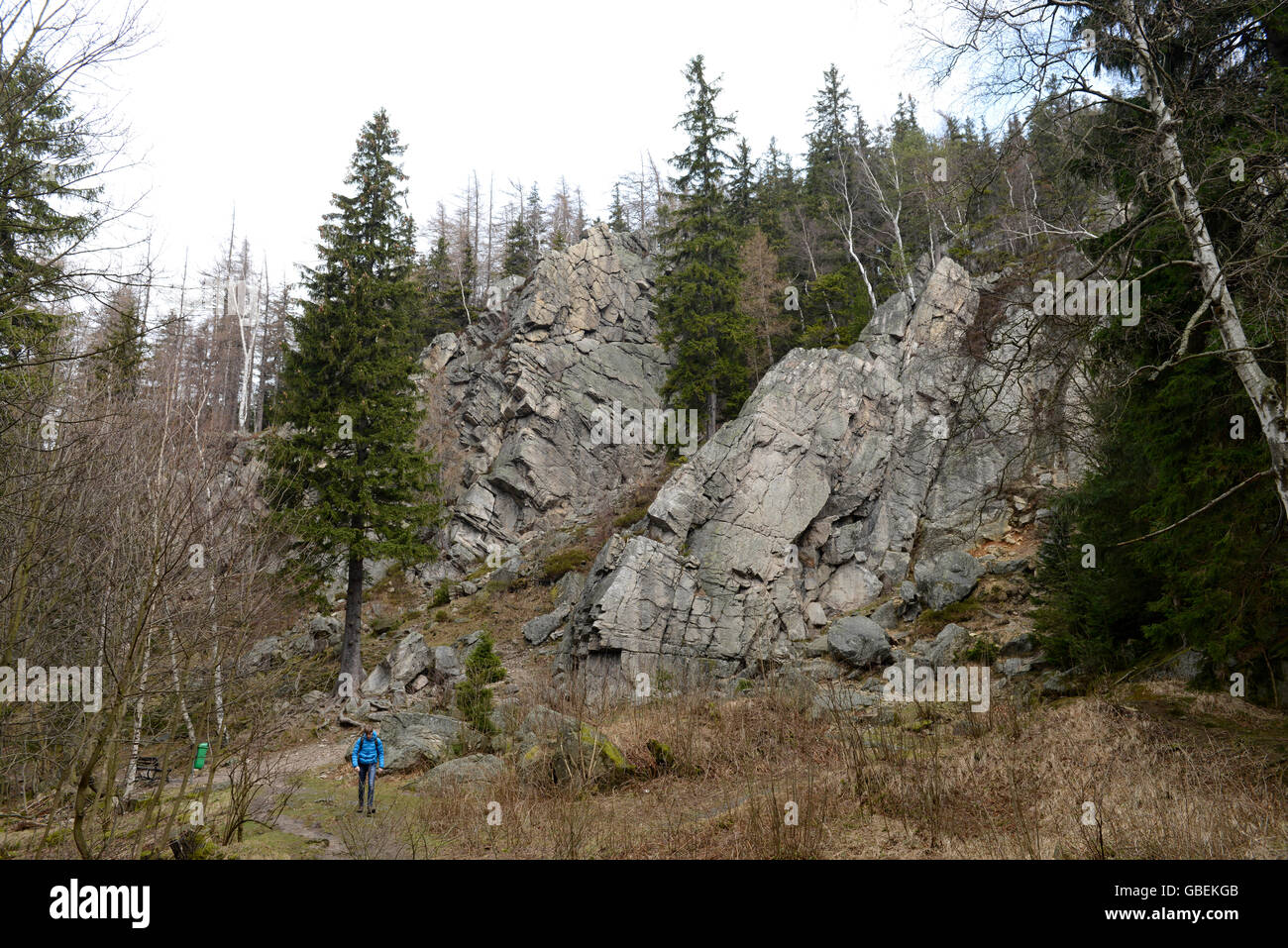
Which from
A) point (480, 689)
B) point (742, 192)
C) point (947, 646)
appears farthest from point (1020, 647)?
point (742, 192)

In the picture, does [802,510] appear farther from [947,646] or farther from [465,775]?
[465,775]

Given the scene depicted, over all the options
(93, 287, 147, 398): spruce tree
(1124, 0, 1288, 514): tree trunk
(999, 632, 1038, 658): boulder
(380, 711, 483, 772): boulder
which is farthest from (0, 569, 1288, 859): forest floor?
(999, 632, 1038, 658): boulder

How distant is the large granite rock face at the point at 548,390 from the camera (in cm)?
3253

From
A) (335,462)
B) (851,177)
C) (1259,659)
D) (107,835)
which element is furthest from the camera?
(851,177)

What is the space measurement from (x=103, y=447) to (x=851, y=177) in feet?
136

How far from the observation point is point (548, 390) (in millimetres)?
35469

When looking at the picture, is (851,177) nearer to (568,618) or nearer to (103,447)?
(568,618)

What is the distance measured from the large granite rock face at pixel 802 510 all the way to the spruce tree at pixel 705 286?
13.4 ft

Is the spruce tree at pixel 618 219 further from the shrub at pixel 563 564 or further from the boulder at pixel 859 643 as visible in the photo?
the boulder at pixel 859 643

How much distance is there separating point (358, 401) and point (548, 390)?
51.1ft

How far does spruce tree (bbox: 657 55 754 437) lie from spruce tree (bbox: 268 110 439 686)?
13.2m

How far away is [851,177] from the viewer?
40500 mm
